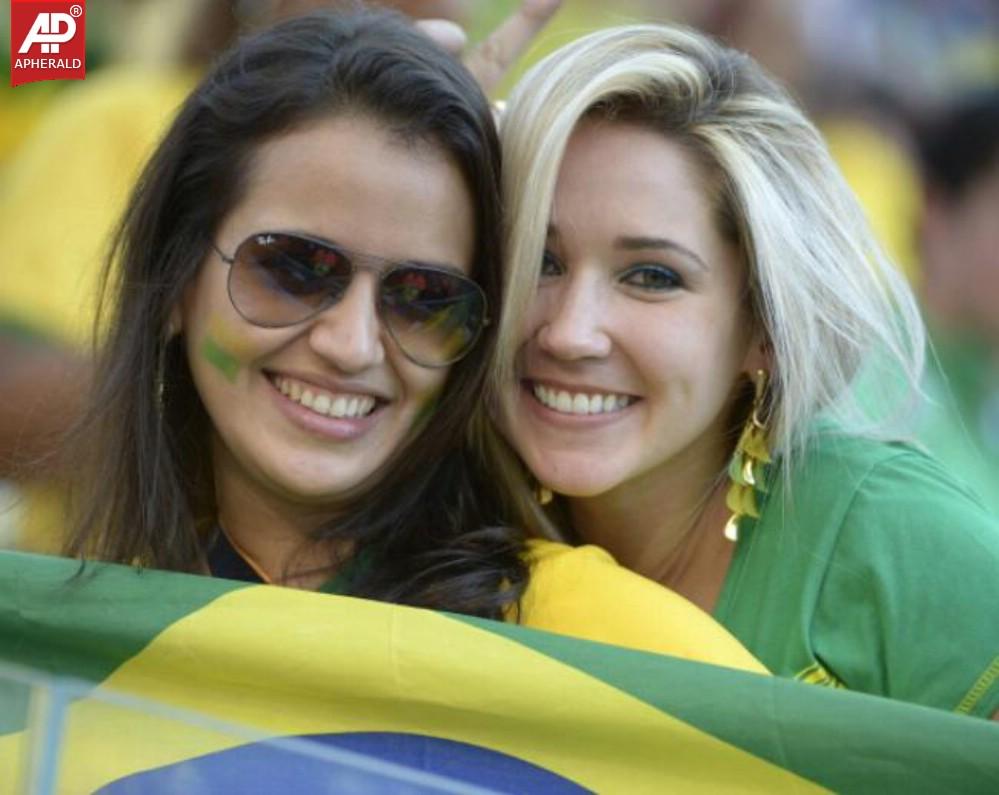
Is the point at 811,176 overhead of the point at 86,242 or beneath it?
beneath

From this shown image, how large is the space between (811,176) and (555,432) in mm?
487

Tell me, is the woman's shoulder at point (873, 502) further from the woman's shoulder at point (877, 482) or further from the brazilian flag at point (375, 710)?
the brazilian flag at point (375, 710)

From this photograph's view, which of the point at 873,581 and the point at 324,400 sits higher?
the point at 324,400

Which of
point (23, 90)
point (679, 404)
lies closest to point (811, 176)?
point (679, 404)

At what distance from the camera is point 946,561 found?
178cm

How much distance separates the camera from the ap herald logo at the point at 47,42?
3508mm

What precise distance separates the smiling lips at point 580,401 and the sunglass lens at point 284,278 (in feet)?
1.33

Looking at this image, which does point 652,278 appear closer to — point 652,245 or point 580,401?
point 652,245

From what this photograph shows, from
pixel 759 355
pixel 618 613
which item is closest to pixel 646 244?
pixel 759 355

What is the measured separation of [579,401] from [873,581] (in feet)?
1.37

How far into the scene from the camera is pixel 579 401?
76.4 inches

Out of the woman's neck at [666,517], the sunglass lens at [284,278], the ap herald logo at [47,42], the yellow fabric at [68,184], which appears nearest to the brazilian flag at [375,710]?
the sunglass lens at [284,278]

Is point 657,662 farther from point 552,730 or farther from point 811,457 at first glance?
point 811,457

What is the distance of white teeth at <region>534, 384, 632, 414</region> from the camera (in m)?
1.94
